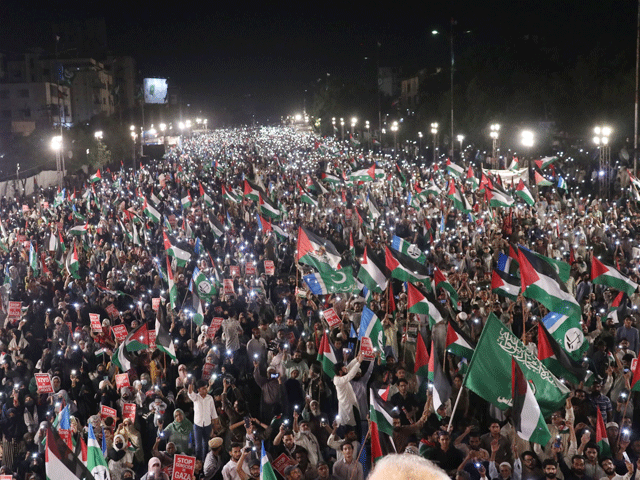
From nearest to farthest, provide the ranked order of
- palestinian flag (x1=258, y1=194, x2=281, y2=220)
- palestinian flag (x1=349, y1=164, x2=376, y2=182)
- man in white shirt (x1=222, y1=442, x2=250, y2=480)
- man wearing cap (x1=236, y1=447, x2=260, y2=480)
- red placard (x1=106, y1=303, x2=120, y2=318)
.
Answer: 1. man wearing cap (x1=236, y1=447, x2=260, y2=480)
2. man in white shirt (x1=222, y1=442, x2=250, y2=480)
3. red placard (x1=106, y1=303, x2=120, y2=318)
4. palestinian flag (x1=258, y1=194, x2=281, y2=220)
5. palestinian flag (x1=349, y1=164, x2=376, y2=182)

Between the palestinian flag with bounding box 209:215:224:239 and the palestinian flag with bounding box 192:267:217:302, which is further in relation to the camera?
the palestinian flag with bounding box 209:215:224:239

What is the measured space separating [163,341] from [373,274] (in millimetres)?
3762

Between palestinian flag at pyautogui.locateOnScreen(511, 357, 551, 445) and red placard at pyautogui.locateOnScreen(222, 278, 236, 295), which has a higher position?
palestinian flag at pyautogui.locateOnScreen(511, 357, 551, 445)

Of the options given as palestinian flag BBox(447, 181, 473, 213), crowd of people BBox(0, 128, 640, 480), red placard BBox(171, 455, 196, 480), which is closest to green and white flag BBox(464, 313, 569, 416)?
crowd of people BBox(0, 128, 640, 480)

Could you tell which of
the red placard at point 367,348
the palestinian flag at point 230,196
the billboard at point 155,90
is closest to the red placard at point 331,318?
the red placard at point 367,348

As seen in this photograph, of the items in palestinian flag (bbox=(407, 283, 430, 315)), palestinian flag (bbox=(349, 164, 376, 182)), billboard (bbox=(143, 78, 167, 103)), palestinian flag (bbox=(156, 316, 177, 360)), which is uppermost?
billboard (bbox=(143, 78, 167, 103))

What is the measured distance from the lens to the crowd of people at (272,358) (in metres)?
8.22

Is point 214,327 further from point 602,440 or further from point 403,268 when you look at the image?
point 602,440

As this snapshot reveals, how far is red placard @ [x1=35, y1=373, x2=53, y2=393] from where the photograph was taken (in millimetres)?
10648

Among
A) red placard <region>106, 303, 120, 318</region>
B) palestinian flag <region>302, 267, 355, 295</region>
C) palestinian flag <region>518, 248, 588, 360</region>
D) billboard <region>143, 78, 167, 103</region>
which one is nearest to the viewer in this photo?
palestinian flag <region>518, 248, 588, 360</region>

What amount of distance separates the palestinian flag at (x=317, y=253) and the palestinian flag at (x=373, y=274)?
4.16 feet

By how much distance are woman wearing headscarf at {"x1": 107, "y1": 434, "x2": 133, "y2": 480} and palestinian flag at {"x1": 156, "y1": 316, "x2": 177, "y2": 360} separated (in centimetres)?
258

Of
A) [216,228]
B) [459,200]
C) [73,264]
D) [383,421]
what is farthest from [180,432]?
[459,200]

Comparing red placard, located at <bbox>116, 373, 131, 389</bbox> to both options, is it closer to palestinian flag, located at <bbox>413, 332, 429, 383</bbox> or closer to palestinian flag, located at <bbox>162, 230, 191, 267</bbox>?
Answer: palestinian flag, located at <bbox>413, 332, 429, 383</bbox>
